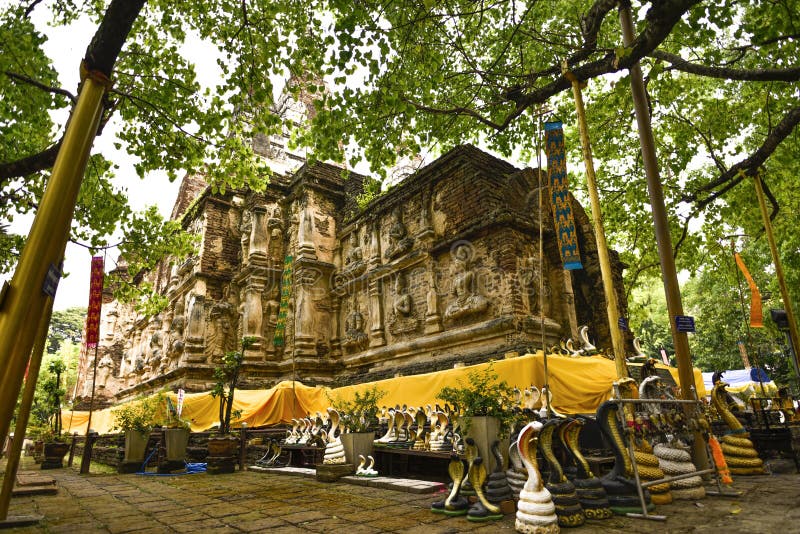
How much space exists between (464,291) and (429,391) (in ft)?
8.53

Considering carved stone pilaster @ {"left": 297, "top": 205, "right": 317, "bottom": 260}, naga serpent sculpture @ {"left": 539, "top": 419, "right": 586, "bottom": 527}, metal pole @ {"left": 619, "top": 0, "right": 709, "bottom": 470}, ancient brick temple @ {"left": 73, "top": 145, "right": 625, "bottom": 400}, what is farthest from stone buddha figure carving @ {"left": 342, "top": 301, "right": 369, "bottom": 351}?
naga serpent sculpture @ {"left": 539, "top": 419, "right": 586, "bottom": 527}

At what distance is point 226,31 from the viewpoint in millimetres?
7316

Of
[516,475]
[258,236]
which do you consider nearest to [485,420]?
[516,475]

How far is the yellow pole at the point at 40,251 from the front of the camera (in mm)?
1900

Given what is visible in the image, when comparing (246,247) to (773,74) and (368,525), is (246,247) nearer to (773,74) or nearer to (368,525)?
(368,525)

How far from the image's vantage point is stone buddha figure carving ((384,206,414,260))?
11.2m

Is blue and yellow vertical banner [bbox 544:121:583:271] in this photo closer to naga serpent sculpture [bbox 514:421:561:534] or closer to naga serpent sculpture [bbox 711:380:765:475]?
naga serpent sculpture [bbox 711:380:765:475]

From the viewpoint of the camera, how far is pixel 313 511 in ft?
13.9

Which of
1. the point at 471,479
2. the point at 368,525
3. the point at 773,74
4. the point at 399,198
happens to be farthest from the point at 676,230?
the point at 368,525

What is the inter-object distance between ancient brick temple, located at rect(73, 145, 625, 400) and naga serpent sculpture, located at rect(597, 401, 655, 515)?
4.15 meters

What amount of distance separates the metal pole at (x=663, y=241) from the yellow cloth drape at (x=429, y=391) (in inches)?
69.6

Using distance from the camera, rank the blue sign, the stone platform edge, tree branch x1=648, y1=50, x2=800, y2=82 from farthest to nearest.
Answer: tree branch x1=648, y1=50, x2=800, y2=82
the stone platform edge
the blue sign

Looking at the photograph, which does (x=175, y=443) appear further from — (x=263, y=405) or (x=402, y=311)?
(x=402, y=311)

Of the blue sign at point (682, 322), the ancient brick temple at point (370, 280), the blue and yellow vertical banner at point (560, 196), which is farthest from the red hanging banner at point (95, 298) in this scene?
the blue sign at point (682, 322)
